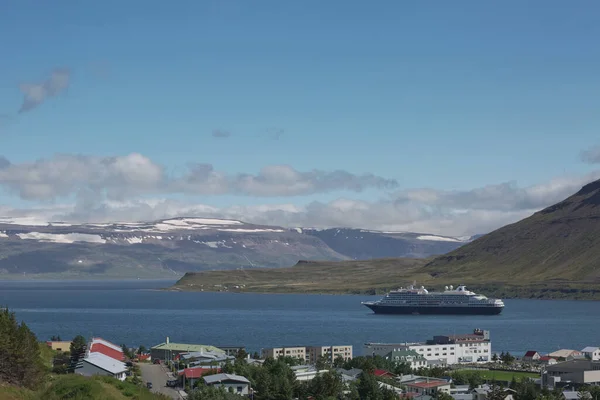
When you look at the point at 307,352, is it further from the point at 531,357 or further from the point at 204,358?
the point at 531,357

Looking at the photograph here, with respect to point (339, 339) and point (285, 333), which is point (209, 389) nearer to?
point (339, 339)

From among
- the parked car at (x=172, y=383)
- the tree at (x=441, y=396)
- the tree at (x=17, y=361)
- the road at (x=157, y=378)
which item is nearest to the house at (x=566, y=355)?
the tree at (x=441, y=396)

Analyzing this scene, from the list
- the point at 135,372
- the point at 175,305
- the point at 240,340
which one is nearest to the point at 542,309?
the point at 175,305

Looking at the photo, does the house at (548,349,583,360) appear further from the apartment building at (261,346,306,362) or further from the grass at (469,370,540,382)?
the apartment building at (261,346,306,362)

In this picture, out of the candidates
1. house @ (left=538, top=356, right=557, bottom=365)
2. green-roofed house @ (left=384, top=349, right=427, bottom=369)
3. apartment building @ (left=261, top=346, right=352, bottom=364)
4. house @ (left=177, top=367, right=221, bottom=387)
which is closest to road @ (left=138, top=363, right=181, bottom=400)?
house @ (left=177, top=367, right=221, bottom=387)

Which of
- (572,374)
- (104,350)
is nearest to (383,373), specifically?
(572,374)

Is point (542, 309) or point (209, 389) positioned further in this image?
point (542, 309)
